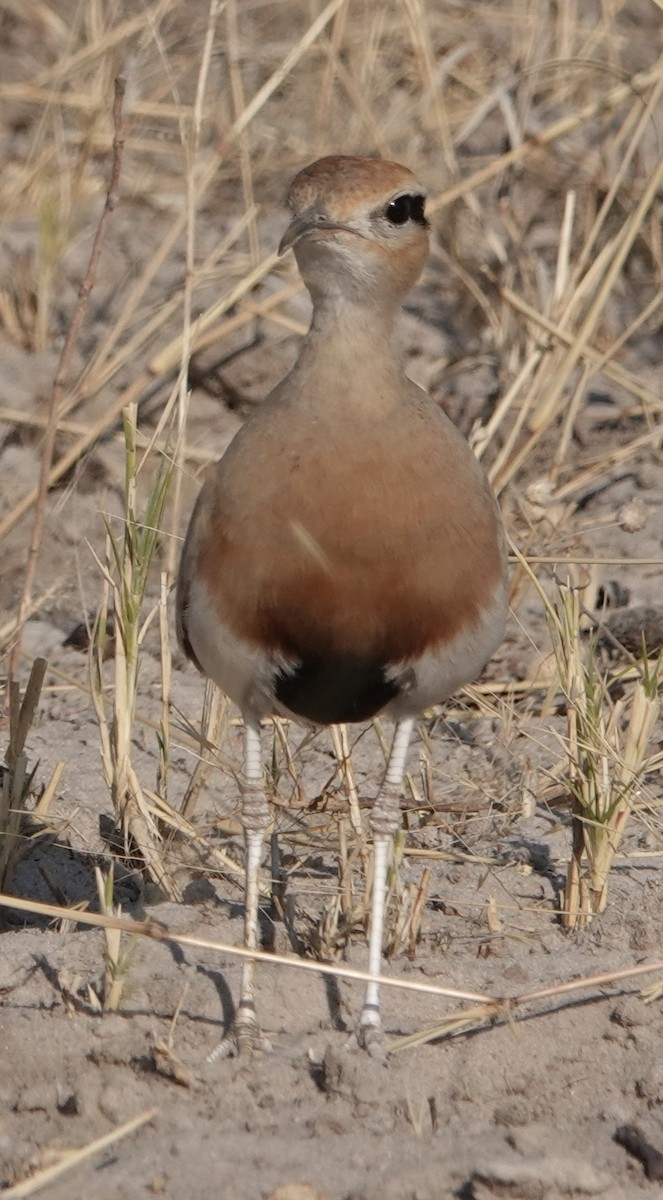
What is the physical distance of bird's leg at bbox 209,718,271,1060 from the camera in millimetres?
3576

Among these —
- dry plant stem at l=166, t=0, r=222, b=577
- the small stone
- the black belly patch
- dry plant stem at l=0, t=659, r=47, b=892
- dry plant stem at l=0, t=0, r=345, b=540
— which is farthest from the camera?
dry plant stem at l=0, t=0, r=345, b=540

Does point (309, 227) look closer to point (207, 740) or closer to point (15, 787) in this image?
point (207, 740)

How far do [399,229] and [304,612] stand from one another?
2.80 ft

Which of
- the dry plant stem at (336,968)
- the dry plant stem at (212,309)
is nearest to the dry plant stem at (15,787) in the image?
the dry plant stem at (336,968)

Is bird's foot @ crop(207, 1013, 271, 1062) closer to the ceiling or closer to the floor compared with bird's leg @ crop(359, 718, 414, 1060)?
closer to the floor

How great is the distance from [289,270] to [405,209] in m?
3.27

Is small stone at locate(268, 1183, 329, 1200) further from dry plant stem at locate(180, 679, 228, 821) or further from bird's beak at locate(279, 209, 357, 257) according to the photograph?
bird's beak at locate(279, 209, 357, 257)

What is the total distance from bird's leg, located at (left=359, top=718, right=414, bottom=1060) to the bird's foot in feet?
0.69

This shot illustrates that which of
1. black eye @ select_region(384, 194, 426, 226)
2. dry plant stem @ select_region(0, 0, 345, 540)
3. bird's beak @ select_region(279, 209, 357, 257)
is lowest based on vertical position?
bird's beak @ select_region(279, 209, 357, 257)

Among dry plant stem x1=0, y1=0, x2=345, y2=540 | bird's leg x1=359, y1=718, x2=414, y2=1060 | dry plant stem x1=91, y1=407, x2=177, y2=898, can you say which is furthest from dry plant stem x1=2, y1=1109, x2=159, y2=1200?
dry plant stem x1=0, y1=0, x2=345, y2=540

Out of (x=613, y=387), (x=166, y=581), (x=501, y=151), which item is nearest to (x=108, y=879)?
(x=166, y=581)

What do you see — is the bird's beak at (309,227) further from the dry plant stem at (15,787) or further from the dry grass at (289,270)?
the dry grass at (289,270)

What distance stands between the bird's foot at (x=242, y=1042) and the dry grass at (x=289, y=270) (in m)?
0.95

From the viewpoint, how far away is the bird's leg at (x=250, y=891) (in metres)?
3.58
